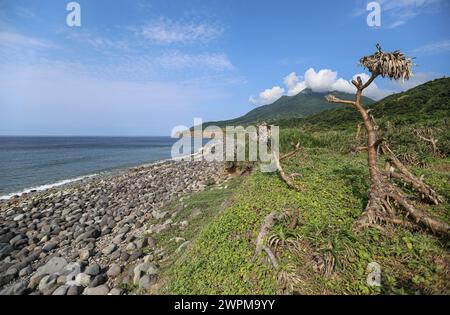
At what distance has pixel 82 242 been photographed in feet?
31.1

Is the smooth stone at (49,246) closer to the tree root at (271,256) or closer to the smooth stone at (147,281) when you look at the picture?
the smooth stone at (147,281)

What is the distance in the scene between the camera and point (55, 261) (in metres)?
7.91

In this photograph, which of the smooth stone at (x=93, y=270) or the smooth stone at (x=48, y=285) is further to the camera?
the smooth stone at (x=93, y=270)

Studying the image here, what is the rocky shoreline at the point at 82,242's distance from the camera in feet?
22.0

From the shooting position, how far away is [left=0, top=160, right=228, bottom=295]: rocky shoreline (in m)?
6.70

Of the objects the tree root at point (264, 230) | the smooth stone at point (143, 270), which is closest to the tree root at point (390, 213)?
the tree root at point (264, 230)

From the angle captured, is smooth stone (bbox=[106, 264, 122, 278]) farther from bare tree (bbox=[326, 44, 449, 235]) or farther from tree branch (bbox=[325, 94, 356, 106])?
tree branch (bbox=[325, 94, 356, 106])

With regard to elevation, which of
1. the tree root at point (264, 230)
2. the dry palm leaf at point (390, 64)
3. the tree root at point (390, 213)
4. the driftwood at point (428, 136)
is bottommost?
the tree root at point (264, 230)

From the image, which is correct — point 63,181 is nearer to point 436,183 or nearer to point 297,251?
point 297,251

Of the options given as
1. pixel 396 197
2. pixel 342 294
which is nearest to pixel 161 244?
pixel 342 294

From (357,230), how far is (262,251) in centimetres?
208
